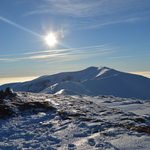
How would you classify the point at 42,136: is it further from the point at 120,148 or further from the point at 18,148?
the point at 120,148

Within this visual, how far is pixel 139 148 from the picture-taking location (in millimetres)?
5281

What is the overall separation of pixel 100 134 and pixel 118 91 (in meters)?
49.5

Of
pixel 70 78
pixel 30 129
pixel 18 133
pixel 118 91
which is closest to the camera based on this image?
pixel 18 133

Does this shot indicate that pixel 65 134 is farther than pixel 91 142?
Yes

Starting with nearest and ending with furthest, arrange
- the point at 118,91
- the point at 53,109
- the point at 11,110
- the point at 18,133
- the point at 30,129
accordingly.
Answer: the point at 18,133 < the point at 30,129 < the point at 11,110 < the point at 53,109 < the point at 118,91

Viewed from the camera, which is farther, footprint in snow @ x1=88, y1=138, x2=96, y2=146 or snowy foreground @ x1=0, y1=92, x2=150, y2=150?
footprint in snow @ x1=88, y1=138, x2=96, y2=146

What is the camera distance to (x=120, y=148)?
5445 millimetres

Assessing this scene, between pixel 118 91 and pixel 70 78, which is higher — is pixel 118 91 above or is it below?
below

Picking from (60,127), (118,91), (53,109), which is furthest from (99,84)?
(60,127)

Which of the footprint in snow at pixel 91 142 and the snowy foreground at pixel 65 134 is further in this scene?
the footprint in snow at pixel 91 142

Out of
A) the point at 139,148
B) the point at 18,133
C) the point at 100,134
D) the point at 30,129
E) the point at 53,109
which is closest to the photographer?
the point at 139,148

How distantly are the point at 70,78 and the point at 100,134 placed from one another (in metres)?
98.9

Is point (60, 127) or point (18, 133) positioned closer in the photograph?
point (18, 133)

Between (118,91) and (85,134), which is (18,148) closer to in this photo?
(85,134)
